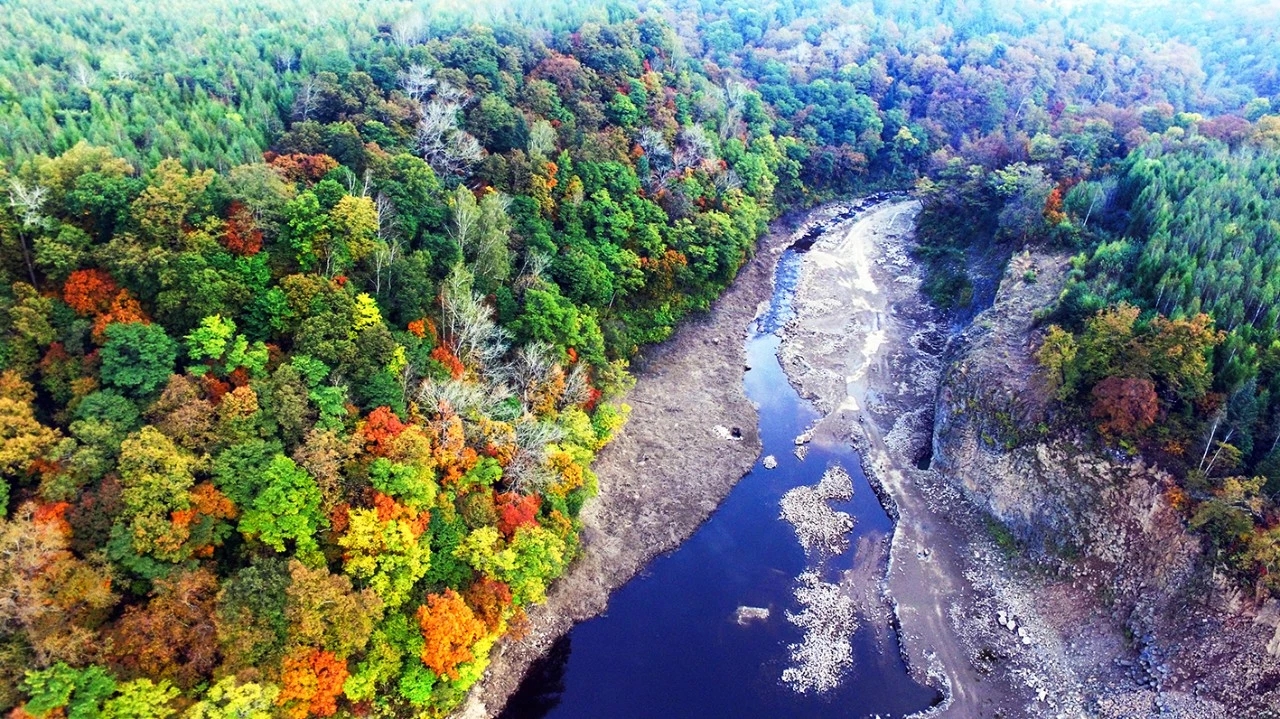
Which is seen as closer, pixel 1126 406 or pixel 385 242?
pixel 1126 406

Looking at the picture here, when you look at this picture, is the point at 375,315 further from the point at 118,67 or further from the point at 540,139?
the point at 118,67

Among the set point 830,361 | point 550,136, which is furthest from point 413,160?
point 830,361

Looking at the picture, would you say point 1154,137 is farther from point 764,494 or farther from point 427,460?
point 427,460

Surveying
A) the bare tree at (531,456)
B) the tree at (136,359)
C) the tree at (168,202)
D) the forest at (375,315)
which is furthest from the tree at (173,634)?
the tree at (168,202)

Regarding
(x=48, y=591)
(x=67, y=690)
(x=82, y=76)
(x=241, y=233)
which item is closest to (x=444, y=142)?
(x=241, y=233)

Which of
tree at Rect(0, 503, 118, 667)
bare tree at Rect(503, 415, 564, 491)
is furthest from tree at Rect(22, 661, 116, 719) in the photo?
bare tree at Rect(503, 415, 564, 491)

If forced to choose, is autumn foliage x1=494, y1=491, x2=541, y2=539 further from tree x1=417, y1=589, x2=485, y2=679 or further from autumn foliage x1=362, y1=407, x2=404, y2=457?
autumn foliage x1=362, y1=407, x2=404, y2=457

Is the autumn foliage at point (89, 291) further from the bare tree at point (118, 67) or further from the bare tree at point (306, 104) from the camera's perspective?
the bare tree at point (118, 67)
